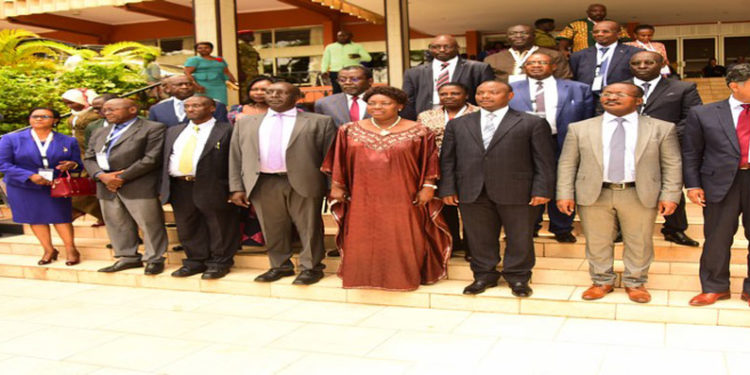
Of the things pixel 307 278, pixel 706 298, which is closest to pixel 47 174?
pixel 307 278

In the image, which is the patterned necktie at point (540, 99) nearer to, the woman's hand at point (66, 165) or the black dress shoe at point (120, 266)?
the black dress shoe at point (120, 266)

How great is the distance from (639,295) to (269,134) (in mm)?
3026

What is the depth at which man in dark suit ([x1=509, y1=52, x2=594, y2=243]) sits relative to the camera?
5598 mm

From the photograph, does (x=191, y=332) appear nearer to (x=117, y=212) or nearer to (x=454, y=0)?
Answer: (x=117, y=212)

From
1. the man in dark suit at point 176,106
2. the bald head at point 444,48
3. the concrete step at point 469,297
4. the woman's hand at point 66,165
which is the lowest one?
the concrete step at point 469,297

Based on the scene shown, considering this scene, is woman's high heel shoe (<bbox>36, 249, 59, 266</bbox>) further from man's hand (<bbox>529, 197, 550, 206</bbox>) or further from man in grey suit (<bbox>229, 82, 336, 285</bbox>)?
man's hand (<bbox>529, 197, 550, 206</bbox>)

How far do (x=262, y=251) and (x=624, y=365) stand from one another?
370cm

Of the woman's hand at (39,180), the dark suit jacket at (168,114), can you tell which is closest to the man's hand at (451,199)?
the dark suit jacket at (168,114)

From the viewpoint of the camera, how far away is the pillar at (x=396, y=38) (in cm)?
1202

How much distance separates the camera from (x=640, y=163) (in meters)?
4.80

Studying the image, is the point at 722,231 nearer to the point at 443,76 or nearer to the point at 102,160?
the point at 443,76

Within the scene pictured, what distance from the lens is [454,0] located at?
14781 mm

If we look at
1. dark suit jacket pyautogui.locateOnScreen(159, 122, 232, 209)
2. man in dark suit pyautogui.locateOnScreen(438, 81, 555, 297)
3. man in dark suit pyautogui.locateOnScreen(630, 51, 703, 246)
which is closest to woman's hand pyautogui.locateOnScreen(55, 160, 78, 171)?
dark suit jacket pyautogui.locateOnScreen(159, 122, 232, 209)

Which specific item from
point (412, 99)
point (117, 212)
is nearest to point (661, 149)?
point (412, 99)
